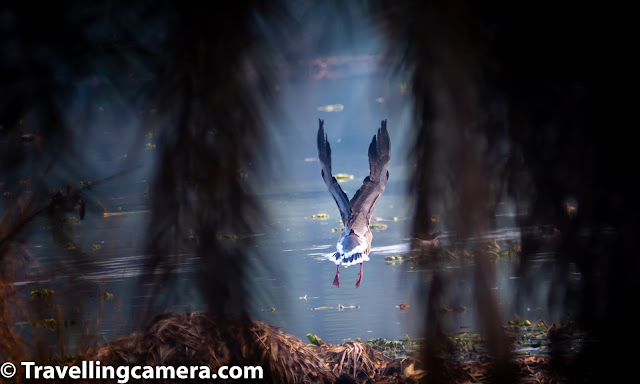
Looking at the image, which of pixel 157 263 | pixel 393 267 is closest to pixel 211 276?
pixel 157 263

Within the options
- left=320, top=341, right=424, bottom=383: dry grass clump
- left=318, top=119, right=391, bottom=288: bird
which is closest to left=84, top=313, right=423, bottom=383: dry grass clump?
left=320, top=341, right=424, bottom=383: dry grass clump

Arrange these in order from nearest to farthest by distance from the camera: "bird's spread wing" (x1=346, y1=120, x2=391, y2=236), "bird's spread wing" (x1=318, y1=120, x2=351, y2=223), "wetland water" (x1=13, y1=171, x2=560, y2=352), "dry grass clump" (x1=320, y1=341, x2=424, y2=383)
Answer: "wetland water" (x1=13, y1=171, x2=560, y2=352)
"dry grass clump" (x1=320, y1=341, x2=424, y2=383)
"bird's spread wing" (x1=318, y1=120, x2=351, y2=223)
"bird's spread wing" (x1=346, y1=120, x2=391, y2=236)

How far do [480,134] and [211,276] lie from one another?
449 mm

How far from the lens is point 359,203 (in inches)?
115

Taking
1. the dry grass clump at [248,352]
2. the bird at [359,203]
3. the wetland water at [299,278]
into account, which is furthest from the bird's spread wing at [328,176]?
the dry grass clump at [248,352]

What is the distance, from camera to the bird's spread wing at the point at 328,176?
2477mm

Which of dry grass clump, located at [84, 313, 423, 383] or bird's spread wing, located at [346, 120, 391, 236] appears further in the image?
bird's spread wing, located at [346, 120, 391, 236]

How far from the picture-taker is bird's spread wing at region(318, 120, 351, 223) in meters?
2.48

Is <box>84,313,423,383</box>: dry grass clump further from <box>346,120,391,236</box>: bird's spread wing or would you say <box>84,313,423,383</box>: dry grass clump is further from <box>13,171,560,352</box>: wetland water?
<box>346,120,391,236</box>: bird's spread wing

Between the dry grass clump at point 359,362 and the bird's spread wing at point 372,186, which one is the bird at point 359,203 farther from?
the dry grass clump at point 359,362

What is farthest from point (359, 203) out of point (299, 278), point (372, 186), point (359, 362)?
point (359, 362)

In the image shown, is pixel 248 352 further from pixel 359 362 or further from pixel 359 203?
pixel 359 203

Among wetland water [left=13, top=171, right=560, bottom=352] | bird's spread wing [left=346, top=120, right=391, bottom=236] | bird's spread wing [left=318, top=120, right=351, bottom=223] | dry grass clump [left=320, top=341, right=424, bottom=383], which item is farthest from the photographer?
bird's spread wing [left=346, top=120, right=391, bottom=236]

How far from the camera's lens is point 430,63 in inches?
32.9
